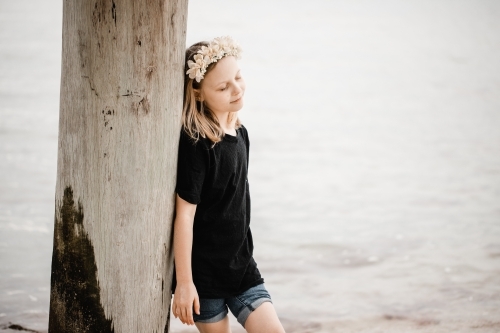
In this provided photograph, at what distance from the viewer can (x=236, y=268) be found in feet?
8.28

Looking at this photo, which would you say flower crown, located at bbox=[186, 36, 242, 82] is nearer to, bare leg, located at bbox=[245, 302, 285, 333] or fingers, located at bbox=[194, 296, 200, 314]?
fingers, located at bbox=[194, 296, 200, 314]

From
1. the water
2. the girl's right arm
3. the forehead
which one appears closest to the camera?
the girl's right arm

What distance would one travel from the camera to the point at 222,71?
8.18ft

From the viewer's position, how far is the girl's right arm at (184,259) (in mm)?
2332

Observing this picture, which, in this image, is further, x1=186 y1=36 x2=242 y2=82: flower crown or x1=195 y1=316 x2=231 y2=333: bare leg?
x1=195 y1=316 x2=231 y2=333: bare leg

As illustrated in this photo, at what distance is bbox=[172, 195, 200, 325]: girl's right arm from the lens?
91.8 inches

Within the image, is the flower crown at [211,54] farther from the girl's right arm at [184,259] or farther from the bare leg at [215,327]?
the bare leg at [215,327]

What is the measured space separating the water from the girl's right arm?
1540 millimetres

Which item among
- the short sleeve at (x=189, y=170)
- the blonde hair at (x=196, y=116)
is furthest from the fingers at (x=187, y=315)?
the blonde hair at (x=196, y=116)

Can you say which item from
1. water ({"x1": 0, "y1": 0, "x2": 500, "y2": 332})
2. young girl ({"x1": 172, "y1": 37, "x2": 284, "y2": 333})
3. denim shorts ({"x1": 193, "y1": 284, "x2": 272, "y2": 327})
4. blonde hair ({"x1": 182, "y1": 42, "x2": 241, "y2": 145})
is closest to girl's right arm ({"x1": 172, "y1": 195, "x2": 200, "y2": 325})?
young girl ({"x1": 172, "y1": 37, "x2": 284, "y2": 333})

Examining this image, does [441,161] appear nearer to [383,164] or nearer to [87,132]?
[383,164]

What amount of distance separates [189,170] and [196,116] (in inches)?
7.9

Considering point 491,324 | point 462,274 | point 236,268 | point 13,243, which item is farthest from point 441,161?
point 236,268

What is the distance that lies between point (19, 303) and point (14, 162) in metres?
3.52
